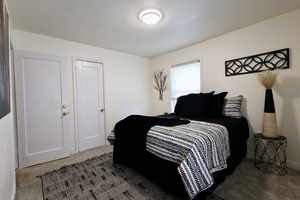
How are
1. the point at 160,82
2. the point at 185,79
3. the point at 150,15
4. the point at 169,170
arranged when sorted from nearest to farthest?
the point at 169,170
the point at 150,15
the point at 185,79
the point at 160,82

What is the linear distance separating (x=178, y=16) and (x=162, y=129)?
1.68 meters

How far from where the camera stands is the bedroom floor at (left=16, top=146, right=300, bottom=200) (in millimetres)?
1580

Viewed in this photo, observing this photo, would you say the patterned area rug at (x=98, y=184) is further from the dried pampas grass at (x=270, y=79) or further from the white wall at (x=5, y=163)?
the dried pampas grass at (x=270, y=79)

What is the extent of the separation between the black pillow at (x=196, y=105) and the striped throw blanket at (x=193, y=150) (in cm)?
77

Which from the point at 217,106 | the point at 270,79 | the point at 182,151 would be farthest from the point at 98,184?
the point at 270,79

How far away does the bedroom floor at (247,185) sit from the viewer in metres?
1.58

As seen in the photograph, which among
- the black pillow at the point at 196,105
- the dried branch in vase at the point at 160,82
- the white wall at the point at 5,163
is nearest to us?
the white wall at the point at 5,163

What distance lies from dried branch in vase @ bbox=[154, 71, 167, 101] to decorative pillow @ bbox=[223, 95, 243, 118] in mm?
1870

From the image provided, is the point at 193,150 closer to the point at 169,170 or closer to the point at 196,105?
the point at 169,170

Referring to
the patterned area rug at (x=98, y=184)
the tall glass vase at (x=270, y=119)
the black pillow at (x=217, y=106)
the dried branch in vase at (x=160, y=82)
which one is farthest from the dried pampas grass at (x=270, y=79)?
the dried branch in vase at (x=160, y=82)

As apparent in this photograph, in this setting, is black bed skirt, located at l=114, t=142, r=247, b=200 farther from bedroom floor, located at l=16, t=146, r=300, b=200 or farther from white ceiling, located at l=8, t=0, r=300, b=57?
white ceiling, located at l=8, t=0, r=300, b=57

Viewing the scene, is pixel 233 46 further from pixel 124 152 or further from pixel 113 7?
pixel 124 152

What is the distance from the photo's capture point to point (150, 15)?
204 centimetres

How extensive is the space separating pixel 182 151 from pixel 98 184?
1.23 metres
